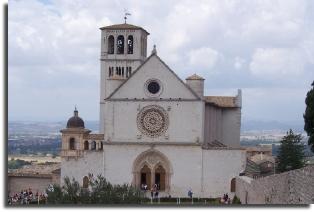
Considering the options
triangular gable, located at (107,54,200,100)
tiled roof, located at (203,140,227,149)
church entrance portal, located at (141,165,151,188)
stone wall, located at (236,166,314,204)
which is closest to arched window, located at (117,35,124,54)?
tiled roof, located at (203,140,227,149)

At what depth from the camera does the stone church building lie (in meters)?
46.8

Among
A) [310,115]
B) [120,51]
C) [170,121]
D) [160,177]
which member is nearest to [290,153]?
[170,121]

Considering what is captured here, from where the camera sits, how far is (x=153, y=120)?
47.3m

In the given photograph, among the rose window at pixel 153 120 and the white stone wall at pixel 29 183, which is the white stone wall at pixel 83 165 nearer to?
the white stone wall at pixel 29 183

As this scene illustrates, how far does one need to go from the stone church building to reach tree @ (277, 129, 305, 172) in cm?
333

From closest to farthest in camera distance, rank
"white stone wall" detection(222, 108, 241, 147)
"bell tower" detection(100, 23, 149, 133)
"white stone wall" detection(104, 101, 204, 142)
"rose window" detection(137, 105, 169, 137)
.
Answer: "white stone wall" detection(104, 101, 204, 142) < "rose window" detection(137, 105, 169, 137) < "bell tower" detection(100, 23, 149, 133) < "white stone wall" detection(222, 108, 241, 147)

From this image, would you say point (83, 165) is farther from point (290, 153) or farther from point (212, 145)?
point (290, 153)

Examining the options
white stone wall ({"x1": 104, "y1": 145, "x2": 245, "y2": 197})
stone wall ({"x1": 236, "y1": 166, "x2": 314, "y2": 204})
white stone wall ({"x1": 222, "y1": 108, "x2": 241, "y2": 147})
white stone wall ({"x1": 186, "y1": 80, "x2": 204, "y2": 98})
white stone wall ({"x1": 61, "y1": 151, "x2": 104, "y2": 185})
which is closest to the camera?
stone wall ({"x1": 236, "y1": 166, "x2": 314, "y2": 204})

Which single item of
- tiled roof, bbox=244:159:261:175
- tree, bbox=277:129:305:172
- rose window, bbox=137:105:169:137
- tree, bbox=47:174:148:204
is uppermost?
rose window, bbox=137:105:169:137

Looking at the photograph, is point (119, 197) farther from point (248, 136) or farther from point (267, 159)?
point (248, 136)

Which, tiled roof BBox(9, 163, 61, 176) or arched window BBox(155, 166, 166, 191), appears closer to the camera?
arched window BBox(155, 166, 166, 191)

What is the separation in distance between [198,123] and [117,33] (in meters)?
10.9

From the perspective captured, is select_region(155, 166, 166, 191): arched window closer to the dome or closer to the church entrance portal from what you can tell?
the church entrance portal

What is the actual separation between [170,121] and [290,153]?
7.03 m
